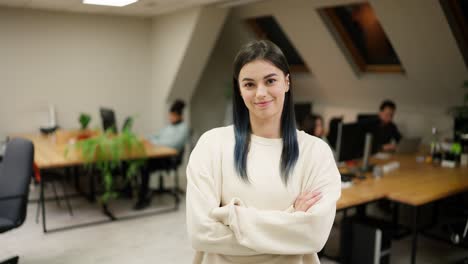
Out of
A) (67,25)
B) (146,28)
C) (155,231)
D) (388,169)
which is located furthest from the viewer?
(146,28)

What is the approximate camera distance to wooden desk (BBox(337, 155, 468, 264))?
327cm

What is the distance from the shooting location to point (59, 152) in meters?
5.05

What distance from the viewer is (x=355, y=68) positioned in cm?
645

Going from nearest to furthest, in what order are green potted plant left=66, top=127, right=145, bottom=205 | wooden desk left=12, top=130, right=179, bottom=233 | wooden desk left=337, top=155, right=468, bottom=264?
wooden desk left=337, top=155, right=468, bottom=264, wooden desk left=12, top=130, right=179, bottom=233, green potted plant left=66, top=127, right=145, bottom=205

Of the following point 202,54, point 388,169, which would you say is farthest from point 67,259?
point 202,54

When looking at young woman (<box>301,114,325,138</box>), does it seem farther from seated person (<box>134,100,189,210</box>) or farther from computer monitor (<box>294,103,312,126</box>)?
computer monitor (<box>294,103,312,126</box>)

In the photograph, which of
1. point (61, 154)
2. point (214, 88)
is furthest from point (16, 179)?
point (214, 88)

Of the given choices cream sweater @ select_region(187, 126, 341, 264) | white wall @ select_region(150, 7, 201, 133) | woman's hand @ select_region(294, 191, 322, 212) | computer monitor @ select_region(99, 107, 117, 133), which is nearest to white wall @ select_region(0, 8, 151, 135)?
white wall @ select_region(150, 7, 201, 133)

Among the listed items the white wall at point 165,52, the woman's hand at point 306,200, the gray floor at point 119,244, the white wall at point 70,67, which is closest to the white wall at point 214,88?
the white wall at point 165,52

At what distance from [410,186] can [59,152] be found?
12.7 ft

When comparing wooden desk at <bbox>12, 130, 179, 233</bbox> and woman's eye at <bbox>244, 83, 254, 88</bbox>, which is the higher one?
woman's eye at <bbox>244, 83, 254, 88</bbox>

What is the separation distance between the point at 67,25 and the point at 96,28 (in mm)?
474

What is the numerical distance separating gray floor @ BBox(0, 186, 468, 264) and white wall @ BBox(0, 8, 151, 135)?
248cm

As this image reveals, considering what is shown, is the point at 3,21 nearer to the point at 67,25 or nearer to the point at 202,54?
the point at 67,25
